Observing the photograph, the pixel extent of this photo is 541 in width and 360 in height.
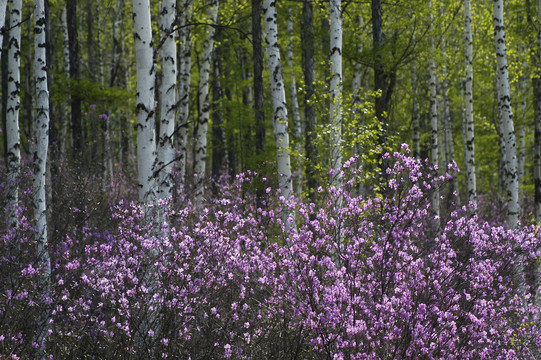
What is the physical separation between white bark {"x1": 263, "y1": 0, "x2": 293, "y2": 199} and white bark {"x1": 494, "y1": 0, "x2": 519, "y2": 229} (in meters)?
4.00

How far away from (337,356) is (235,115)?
45.5 feet

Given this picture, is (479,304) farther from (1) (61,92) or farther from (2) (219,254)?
(1) (61,92)

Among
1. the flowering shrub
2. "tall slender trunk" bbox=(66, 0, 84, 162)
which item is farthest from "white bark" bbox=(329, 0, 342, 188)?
"tall slender trunk" bbox=(66, 0, 84, 162)

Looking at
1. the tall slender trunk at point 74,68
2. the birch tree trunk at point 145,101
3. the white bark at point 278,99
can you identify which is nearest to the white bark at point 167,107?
the birch tree trunk at point 145,101

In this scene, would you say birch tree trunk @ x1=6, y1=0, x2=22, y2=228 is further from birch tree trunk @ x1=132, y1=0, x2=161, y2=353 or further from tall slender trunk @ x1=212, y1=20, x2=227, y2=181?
tall slender trunk @ x1=212, y1=20, x2=227, y2=181

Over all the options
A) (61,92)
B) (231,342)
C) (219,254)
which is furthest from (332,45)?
(61,92)

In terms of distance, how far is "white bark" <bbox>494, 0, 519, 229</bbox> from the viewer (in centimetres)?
1045

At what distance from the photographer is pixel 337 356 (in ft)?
16.0

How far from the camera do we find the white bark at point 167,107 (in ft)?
22.2

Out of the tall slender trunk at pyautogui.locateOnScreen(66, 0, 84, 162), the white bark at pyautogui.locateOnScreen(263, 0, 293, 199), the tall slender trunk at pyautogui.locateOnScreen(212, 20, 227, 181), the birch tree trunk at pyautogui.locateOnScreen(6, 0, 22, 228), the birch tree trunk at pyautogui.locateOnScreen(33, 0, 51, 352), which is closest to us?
the birch tree trunk at pyautogui.locateOnScreen(33, 0, 51, 352)

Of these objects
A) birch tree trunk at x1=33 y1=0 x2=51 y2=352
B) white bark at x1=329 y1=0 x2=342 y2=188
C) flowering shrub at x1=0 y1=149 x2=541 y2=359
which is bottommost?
flowering shrub at x1=0 y1=149 x2=541 y2=359

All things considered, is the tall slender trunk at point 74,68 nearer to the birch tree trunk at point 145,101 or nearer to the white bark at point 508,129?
the birch tree trunk at point 145,101

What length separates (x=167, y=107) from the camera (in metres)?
6.96

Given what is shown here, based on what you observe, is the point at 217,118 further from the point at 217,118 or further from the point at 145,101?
the point at 145,101
